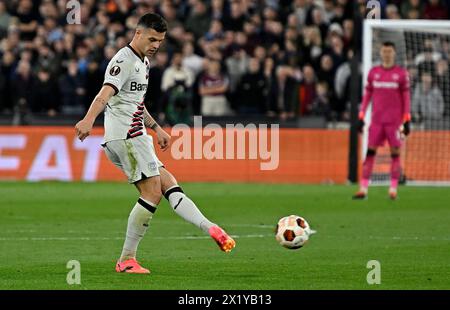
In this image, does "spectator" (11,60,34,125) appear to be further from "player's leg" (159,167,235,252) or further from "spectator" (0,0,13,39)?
"player's leg" (159,167,235,252)

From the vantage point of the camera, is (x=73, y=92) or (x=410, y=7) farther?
(x=410, y=7)

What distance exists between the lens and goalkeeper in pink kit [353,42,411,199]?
19.4m

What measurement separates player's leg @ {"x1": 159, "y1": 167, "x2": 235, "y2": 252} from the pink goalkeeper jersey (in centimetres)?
910

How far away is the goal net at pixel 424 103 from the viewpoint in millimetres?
22906

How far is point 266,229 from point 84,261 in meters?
3.84

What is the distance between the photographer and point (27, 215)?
16.5 m

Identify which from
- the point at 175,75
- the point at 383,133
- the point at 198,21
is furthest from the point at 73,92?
the point at 383,133

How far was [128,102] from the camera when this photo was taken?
10.6m

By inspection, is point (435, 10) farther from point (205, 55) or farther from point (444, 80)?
point (205, 55)

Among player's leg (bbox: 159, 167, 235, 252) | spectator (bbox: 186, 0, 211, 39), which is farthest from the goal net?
player's leg (bbox: 159, 167, 235, 252)

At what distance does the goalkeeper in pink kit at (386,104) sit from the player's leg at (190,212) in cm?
905

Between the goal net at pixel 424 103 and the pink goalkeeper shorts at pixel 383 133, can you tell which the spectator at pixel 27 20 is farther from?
the pink goalkeeper shorts at pixel 383 133

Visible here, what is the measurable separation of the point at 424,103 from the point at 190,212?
13.6 meters
